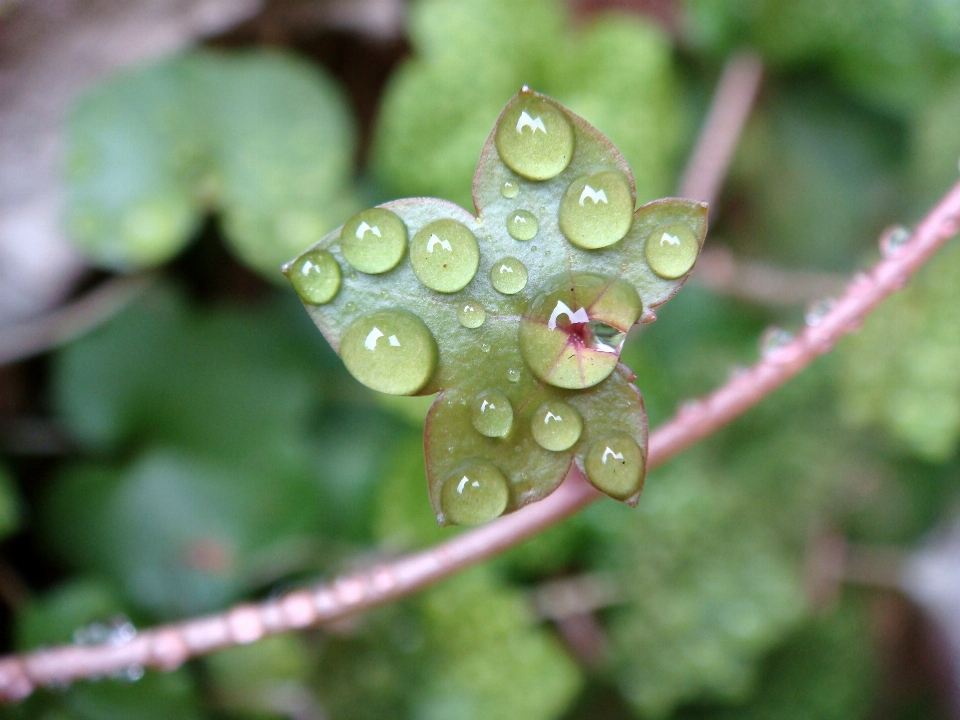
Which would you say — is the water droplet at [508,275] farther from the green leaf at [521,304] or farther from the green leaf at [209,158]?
the green leaf at [209,158]

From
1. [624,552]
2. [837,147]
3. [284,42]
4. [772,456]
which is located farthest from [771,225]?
[284,42]

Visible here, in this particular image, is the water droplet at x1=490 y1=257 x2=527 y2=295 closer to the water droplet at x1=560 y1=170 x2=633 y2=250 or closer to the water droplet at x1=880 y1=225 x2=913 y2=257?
the water droplet at x1=560 y1=170 x2=633 y2=250

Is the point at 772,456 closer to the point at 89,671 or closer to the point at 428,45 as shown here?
the point at 428,45

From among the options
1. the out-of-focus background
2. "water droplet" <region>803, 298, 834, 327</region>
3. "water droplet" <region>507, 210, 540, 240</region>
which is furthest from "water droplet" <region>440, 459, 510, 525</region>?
the out-of-focus background

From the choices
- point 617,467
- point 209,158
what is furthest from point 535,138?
point 209,158

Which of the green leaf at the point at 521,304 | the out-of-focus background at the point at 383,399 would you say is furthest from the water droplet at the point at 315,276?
the out-of-focus background at the point at 383,399

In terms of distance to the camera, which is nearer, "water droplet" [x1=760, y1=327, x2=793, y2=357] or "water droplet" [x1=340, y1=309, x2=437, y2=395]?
"water droplet" [x1=340, y1=309, x2=437, y2=395]

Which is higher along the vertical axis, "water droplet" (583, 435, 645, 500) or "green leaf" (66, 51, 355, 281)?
"water droplet" (583, 435, 645, 500)
